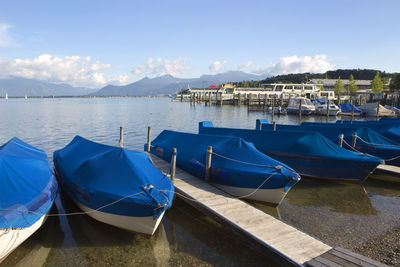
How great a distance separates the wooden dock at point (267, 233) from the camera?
6168 millimetres

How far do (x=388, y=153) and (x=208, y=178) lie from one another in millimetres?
10534

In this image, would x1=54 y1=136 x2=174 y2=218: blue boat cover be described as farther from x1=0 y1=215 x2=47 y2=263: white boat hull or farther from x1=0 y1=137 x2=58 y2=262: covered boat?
x1=0 y1=215 x2=47 y2=263: white boat hull

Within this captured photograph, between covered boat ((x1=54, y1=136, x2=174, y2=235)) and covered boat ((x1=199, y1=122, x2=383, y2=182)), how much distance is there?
22.9ft

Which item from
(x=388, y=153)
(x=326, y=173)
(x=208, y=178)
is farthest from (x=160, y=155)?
(x=388, y=153)

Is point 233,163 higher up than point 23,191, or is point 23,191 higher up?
point 233,163

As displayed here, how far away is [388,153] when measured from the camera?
1471 centimetres

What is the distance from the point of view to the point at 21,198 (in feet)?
24.1

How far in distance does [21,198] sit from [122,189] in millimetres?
2627

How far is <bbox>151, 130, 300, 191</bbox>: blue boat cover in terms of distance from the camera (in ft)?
31.5

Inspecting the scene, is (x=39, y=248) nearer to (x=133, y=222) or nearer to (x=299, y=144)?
(x=133, y=222)

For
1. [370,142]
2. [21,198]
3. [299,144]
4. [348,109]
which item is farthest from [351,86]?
[21,198]

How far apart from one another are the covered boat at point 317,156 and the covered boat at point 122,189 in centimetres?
698

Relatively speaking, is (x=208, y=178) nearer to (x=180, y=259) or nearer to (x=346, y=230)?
(x=180, y=259)

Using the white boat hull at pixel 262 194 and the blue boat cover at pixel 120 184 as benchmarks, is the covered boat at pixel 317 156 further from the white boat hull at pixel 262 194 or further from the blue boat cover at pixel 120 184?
the blue boat cover at pixel 120 184
